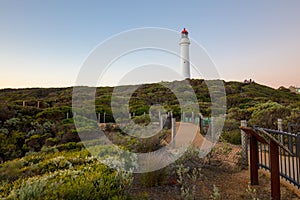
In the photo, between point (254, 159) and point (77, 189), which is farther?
point (254, 159)

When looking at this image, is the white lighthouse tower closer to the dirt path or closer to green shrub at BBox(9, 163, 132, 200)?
the dirt path

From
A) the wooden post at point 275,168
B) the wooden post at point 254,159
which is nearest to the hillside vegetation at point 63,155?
the wooden post at point 254,159

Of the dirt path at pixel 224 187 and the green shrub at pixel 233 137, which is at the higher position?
the green shrub at pixel 233 137

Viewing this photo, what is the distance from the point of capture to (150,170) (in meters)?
4.02

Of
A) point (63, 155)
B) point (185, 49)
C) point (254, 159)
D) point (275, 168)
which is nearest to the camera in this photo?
point (275, 168)

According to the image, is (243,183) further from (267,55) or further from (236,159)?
(267,55)

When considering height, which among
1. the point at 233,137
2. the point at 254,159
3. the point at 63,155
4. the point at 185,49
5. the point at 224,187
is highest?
the point at 185,49

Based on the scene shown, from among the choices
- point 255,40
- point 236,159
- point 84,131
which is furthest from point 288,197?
point 255,40

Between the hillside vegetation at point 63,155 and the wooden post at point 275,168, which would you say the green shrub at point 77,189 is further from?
the wooden post at point 275,168

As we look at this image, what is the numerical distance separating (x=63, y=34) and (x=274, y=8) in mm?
10349

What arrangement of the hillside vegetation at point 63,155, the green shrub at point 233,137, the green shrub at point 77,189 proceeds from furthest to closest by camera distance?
the green shrub at point 233,137 → the hillside vegetation at point 63,155 → the green shrub at point 77,189

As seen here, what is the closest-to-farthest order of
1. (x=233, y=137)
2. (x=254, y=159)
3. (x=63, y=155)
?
1. (x=254, y=159)
2. (x=63, y=155)
3. (x=233, y=137)

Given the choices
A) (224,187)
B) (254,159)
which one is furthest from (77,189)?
(254,159)

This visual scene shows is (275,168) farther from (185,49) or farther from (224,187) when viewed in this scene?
(185,49)
